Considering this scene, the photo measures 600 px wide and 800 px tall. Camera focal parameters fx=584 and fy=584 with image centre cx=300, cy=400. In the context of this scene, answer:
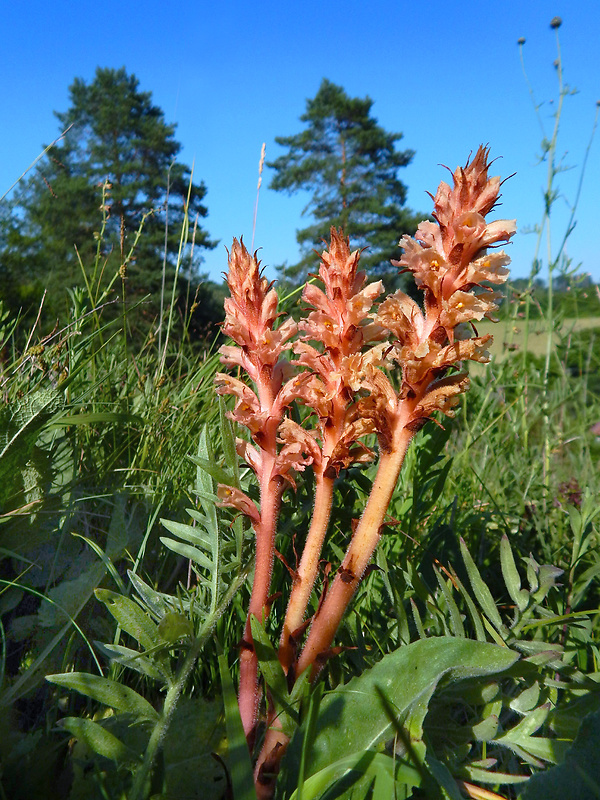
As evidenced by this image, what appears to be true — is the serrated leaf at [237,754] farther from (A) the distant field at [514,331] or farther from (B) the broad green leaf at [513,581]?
(A) the distant field at [514,331]

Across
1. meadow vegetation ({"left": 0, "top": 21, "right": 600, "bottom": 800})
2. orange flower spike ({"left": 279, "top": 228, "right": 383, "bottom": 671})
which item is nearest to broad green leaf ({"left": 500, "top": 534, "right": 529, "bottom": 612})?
meadow vegetation ({"left": 0, "top": 21, "right": 600, "bottom": 800})

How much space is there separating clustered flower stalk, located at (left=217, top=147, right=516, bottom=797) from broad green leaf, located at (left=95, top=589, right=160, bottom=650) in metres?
0.15

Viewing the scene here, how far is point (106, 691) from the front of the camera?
0.86 metres

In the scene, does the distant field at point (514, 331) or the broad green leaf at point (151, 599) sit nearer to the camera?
the broad green leaf at point (151, 599)

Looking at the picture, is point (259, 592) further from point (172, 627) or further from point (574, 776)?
point (574, 776)

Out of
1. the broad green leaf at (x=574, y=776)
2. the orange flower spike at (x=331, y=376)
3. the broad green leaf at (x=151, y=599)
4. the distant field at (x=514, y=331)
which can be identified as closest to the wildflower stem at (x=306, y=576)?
the orange flower spike at (x=331, y=376)


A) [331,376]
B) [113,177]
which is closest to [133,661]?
[331,376]

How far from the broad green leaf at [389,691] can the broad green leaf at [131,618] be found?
27 centimetres

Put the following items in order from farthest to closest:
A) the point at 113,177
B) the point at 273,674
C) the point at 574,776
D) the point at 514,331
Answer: the point at 113,177, the point at 514,331, the point at 273,674, the point at 574,776

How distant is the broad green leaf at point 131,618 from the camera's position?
0.90 meters

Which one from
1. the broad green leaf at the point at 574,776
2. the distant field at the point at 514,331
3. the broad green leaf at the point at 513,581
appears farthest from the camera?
the distant field at the point at 514,331

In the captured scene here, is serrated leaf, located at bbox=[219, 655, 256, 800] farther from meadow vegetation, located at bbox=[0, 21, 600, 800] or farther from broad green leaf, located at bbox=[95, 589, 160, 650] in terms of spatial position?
broad green leaf, located at bbox=[95, 589, 160, 650]

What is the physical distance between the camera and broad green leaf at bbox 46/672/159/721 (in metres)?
0.86

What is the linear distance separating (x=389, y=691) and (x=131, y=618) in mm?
407
